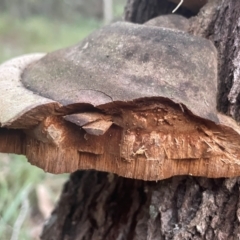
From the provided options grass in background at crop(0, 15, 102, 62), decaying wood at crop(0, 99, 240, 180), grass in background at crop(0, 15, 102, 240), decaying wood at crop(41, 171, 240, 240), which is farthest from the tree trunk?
grass in background at crop(0, 15, 102, 62)

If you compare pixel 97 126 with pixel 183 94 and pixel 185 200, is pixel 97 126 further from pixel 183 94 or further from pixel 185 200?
pixel 185 200

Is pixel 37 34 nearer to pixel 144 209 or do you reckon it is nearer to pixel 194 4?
pixel 194 4

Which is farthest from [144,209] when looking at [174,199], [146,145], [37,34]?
[37,34]

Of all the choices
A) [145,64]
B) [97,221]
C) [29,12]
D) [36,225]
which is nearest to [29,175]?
[36,225]

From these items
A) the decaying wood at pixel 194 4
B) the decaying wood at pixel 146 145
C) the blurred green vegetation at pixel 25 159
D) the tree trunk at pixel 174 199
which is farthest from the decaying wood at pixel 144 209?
the decaying wood at pixel 194 4

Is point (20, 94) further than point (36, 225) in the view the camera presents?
No

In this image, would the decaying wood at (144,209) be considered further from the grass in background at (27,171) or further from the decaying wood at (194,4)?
the decaying wood at (194,4)

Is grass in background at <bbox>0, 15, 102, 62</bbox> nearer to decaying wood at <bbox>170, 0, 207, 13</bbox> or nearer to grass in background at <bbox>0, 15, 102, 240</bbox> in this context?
grass in background at <bbox>0, 15, 102, 240</bbox>
